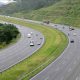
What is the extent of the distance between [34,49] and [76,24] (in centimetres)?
8431

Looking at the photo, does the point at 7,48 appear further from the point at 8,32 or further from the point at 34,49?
the point at 8,32

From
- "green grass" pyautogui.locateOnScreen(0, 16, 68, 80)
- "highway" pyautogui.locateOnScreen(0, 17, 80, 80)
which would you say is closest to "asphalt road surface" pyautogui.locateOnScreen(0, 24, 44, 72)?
"green grass" pyautogui.locateOnScreen(0, 16, 68, 80)

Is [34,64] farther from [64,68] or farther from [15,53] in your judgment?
[15,53]

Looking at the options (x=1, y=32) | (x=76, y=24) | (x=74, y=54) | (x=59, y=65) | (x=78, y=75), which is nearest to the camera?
(x=78, y=75)

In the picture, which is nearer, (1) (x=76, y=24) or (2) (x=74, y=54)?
(2) (x=74, y=54)

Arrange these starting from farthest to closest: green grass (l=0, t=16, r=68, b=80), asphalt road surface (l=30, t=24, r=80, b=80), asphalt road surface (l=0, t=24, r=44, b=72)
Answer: asphalt road surface (l=0, t=24, r=44, b=72) → green grass (l=0, t=16, r=68, b=80) → asphalt road surface (l=30, t=24, r=80, b=80)

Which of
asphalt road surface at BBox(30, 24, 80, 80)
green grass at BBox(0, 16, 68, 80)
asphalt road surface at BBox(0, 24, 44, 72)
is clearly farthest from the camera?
asphalt road surface at BBox(0, 24, 44, 72)

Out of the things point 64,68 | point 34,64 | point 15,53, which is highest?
point 64,68

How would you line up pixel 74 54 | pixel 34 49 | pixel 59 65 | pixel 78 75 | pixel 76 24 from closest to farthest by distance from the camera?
pixel 78 75, pixel 59 65, pixel 74 54, pixel 34 49, pixel 76 24

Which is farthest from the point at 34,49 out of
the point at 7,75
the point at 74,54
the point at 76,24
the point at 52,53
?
the point at 76,24

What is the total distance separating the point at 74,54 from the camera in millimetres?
95812

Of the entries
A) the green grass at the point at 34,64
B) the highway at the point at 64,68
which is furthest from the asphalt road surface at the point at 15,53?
the highway at the point at 64,68

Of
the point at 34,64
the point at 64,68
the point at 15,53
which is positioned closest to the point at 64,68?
the point at 64,68

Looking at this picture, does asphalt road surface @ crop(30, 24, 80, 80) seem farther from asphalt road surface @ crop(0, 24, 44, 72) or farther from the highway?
asphalt road surface @ crop(0, 24, 44, 72)
